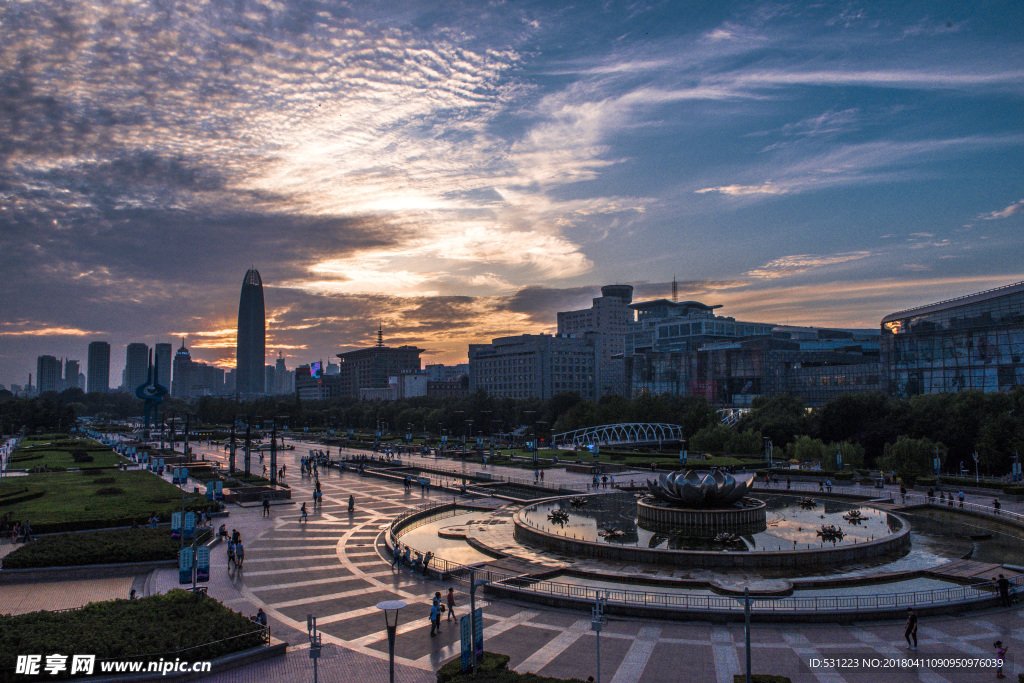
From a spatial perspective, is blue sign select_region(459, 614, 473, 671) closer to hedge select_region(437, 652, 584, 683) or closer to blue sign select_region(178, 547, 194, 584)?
hedge select_region(437, 652, 584, 683)

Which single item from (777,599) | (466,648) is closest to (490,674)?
(466,648)

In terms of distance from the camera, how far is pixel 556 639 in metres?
20.5

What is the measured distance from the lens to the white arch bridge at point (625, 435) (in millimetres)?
98438

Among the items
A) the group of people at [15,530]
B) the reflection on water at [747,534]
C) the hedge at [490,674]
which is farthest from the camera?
the group of people at [15,530]

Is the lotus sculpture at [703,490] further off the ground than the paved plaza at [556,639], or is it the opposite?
the lotus sculpture at [703,490]

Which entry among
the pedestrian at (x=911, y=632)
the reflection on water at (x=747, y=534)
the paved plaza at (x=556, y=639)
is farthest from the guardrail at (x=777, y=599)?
the reflection on water at (x=747, y=534)

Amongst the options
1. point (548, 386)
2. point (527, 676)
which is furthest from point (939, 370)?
point (548, 386)

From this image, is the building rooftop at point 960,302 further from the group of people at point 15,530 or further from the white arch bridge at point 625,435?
the group of people at point 15,530

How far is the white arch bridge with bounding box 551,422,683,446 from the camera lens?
9844 centimetres

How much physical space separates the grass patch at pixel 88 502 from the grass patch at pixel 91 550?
4.45 metres

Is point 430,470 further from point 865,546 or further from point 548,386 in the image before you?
point 548,386

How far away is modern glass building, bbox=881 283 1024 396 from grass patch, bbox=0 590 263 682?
9025 cm

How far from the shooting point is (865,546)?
29.3 meters

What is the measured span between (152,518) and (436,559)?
63.5 feet
